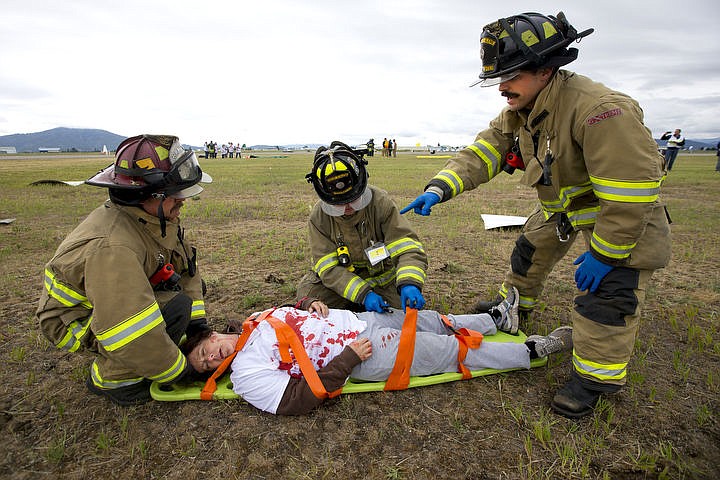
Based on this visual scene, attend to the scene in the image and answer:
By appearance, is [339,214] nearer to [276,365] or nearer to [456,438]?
[276,365]

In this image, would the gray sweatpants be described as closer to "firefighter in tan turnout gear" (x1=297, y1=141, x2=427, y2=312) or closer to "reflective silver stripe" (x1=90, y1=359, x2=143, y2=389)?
"firefighter in tan turnout gear" (x1=297, y1=141, x2=427, y2=312)

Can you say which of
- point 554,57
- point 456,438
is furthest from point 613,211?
point 456,438

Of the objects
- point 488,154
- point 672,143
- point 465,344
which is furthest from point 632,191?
point 672,143

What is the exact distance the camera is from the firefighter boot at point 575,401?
2.72m

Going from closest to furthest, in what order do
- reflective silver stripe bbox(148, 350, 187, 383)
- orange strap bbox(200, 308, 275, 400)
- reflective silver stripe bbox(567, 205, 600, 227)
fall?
reflective silver stripe bbox(148, 350, 187, 383)
reflective silver stripe bbox(567, 205, 600, 227)
orange strap bbox(200, 308, 275, 400)

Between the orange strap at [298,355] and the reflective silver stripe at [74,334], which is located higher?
the reflective silver stripe at [74,334]

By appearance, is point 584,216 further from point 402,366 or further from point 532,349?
point 402,366

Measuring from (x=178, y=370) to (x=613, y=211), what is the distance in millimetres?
3038

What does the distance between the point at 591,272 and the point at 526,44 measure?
1569mm

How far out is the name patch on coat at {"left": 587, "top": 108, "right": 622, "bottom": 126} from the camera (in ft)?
7.84

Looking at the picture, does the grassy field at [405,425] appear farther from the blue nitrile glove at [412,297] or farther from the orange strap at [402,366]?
the blue nitrile glove at [412,297]

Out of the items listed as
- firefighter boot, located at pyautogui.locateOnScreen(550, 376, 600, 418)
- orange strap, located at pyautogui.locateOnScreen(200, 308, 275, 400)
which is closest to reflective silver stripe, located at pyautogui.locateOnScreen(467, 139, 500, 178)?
firefighter boot, located at pyautogui.locateOnScreen(550, 376, 600, 418)

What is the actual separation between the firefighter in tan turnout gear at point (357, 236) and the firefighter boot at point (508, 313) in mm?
961

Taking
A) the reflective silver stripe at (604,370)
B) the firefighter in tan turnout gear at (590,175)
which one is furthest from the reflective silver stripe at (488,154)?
the reflective silver stripe at (604,370)
